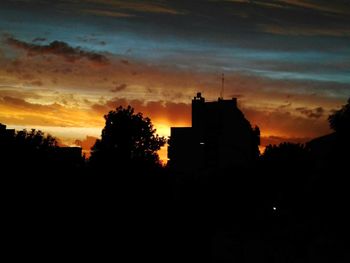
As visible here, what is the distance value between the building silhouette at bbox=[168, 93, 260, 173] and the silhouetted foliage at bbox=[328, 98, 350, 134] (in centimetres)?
4158

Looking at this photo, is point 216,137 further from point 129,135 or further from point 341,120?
point 341,120

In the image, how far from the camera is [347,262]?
37.0m

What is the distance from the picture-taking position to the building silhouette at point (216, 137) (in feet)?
303

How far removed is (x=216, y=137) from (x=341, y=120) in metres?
45.5

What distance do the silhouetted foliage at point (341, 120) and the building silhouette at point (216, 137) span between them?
41.6m

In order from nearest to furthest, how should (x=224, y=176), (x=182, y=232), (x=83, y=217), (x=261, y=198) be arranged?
1. (x=83, y=217)
2. (x=182, y=232)
3. (x=261, y=198)
4. (x=224, y=176)

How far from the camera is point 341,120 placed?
48.4 metres

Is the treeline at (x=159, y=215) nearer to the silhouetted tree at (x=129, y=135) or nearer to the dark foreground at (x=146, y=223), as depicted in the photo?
the dark foreground at (x=146, y=223)

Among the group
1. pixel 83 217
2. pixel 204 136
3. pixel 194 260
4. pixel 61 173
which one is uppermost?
pixel 204 136

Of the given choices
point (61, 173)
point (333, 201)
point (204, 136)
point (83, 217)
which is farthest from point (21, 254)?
point (204, 136)

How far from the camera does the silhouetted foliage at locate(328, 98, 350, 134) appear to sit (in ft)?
156

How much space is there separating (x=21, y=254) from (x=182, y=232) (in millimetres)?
14727

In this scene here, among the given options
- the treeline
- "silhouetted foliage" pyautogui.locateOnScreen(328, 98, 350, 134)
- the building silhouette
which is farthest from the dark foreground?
the building silhouette

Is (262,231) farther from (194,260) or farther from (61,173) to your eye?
(61,173)
